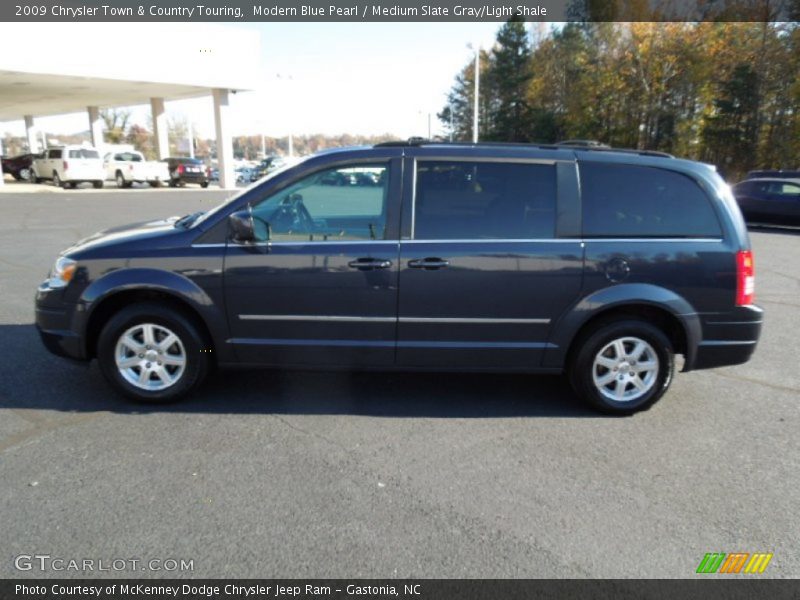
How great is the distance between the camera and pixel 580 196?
388cm

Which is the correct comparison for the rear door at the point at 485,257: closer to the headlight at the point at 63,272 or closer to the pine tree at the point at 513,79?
the headlight at the point at 63,272

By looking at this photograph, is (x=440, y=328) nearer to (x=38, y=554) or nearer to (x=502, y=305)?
(x=502, y=305)

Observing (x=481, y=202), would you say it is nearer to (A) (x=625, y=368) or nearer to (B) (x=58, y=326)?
(A) (x=625, y=368)

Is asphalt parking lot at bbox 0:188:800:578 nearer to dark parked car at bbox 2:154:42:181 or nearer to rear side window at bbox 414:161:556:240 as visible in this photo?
rear side window at bbox 414:161:556:240

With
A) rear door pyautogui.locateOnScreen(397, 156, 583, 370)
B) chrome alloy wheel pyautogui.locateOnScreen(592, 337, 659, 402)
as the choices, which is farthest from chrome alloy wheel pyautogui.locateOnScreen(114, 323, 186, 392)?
chrome alloy wheel pyautogui.locateOnScreen(592, 337, 659, 402)

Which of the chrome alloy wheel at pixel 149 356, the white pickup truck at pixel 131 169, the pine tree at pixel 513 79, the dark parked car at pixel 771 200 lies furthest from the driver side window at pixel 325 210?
the pine tree at pixel 513 79

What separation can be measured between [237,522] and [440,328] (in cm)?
184

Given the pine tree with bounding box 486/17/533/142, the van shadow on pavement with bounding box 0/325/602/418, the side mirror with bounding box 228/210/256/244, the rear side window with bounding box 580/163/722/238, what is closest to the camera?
the side mirror with bounding box 228/210/256/244

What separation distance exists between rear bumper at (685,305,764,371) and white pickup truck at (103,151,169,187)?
32.3m

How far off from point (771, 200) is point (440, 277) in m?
15.7

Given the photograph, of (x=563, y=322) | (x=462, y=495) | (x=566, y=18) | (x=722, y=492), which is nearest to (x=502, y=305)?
(x=563, y=322)

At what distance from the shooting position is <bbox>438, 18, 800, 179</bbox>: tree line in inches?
1101

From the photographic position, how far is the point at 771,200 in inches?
607

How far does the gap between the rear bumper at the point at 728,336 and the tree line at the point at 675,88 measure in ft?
96.6
